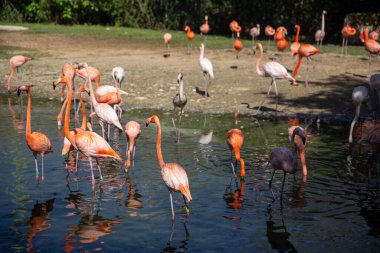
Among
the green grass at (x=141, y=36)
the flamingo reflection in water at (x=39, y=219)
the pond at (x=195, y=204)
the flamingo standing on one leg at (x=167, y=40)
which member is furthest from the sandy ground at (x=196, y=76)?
the flamingo reflection in water at (x=39, y=219)

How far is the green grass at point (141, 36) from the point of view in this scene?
19.9 m

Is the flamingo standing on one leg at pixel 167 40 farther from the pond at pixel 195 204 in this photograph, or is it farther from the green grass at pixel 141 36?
the pond at pixel 195 204

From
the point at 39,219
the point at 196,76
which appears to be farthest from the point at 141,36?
the point at 39,219

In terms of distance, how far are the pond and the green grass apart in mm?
10470

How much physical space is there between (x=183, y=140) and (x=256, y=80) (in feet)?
17.1

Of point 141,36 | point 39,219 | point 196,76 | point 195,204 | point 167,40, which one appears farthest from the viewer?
point 141,36

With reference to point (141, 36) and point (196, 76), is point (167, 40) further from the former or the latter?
point (141, 36)

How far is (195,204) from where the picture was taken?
6699mm

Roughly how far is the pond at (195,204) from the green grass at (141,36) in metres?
10.5

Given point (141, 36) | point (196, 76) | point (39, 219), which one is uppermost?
point (141, 36)

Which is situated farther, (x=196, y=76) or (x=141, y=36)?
(x=141, y=36)

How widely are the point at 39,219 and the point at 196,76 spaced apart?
9287mm

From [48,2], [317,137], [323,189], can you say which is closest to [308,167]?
[323,189]

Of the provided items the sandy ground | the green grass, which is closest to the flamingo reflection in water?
the sandy ground
